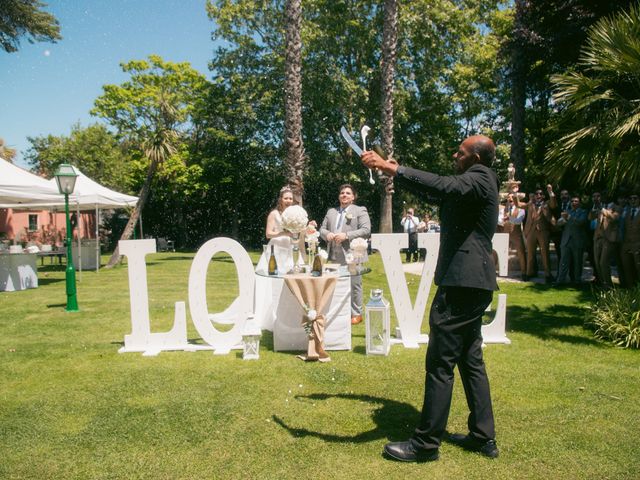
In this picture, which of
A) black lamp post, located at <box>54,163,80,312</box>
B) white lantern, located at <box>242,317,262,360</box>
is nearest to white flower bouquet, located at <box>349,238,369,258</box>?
white lantern, located at <box>242,317,262,360</box>

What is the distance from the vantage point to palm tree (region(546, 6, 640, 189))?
627 centimetres

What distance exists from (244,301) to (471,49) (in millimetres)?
22825

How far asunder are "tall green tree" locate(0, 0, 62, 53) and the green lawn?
45.0 feet

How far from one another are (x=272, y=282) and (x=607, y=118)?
16.8 feet

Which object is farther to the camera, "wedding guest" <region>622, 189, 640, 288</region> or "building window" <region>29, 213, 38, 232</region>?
"building window" <region>29, 213, 38, 232</region>

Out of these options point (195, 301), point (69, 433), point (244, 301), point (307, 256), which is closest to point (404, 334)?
point (307, 256)

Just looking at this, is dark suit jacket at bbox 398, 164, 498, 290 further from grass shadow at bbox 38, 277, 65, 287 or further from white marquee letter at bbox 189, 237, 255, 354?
grass shadow at bbox 38, 277, 65, 287

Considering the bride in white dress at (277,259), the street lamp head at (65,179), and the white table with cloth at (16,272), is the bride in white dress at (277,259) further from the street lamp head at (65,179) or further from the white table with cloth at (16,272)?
the white table with cloth at (16,272)

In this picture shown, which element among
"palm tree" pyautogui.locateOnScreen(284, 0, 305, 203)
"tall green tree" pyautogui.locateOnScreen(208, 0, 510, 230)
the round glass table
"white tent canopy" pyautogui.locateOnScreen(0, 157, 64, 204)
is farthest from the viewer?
"tall green tree" pyautogui.locateOnScreen(208, 0, 510, 230)

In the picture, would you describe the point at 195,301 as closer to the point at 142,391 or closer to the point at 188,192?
the point at 142,391

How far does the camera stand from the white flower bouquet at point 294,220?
20.0 feet

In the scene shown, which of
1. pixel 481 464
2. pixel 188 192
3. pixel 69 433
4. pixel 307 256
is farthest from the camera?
pixel 188 192

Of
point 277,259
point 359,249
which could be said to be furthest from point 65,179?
point 359,249

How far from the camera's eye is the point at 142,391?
480 centimetres
